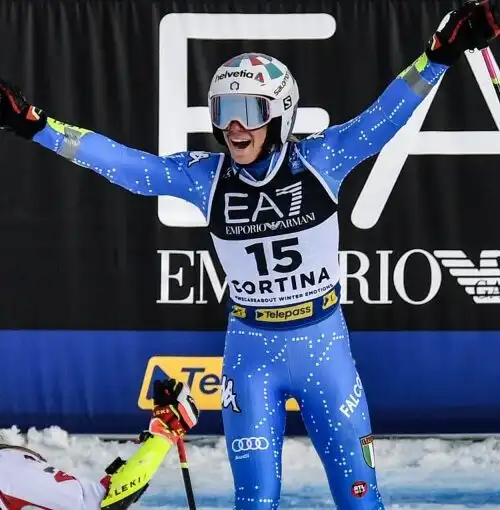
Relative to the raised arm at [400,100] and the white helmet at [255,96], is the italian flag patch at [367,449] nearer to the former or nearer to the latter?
the raised arm at [400,100]

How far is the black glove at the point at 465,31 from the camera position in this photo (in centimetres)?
253

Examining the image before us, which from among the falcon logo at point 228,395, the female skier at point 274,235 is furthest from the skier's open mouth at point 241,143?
the falcon logo at point 228,395

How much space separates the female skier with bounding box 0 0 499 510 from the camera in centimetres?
267

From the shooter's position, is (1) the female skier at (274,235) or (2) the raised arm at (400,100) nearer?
(2) the raised arm at (400,100)

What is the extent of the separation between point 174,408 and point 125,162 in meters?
0.75

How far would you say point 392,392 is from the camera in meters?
4.49

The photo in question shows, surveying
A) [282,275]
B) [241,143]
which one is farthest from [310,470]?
[241,143]

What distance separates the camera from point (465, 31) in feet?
8.41

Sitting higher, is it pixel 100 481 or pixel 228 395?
pixel 228 395

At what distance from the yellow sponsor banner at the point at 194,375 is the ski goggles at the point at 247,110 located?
1974 mm

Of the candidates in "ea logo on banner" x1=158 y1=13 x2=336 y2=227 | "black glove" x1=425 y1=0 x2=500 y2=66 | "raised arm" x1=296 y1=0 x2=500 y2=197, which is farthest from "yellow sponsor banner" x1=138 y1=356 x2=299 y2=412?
"black glove" x1=425 y1=0 x2=500 y2=66

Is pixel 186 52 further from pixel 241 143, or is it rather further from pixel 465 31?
pixel 465 31

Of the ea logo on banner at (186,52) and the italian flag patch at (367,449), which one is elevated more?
the ea logo on banner at (186,52)

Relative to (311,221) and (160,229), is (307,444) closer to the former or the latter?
(160,229)
